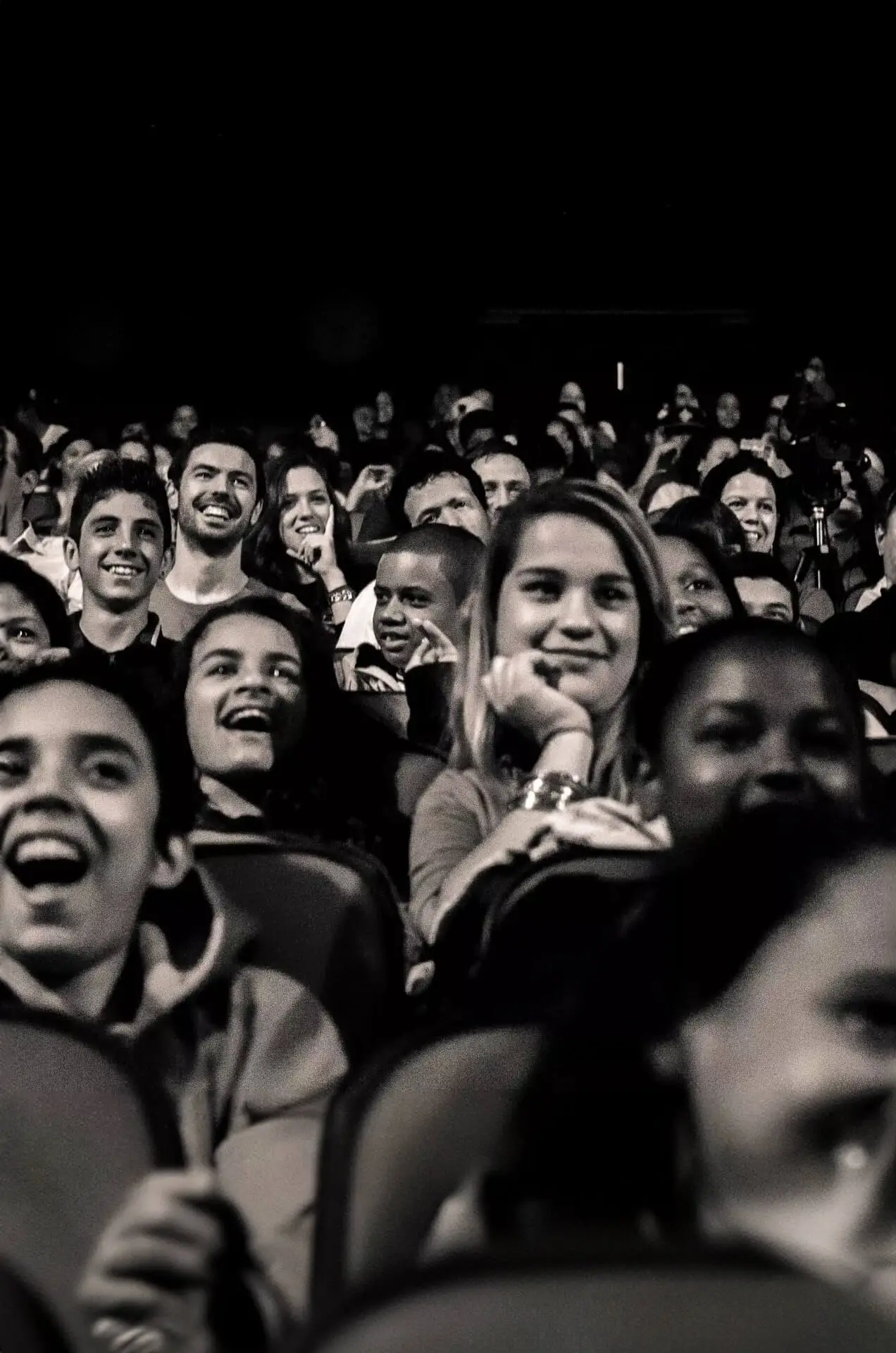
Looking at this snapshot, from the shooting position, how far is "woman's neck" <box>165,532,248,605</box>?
3.48m

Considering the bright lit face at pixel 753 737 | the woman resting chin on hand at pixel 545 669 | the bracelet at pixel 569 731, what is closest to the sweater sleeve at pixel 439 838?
the woman resting chin on hand at pixel 545 669

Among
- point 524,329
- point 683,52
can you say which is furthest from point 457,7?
point 524,329

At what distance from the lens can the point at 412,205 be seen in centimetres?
1226

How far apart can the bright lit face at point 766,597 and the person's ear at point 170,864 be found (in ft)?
5.16

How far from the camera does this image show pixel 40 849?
1.60 m

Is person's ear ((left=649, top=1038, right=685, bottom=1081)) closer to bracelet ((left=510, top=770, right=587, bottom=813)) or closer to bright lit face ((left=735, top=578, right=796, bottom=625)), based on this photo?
bracelet ((left=510, top=770, right=587, bottom=813))

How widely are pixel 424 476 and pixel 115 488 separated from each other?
3.27ft

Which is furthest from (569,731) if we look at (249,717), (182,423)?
(182,423)

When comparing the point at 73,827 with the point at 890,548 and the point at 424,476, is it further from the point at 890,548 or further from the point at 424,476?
the point at 424,476

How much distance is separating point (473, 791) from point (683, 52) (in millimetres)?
8961

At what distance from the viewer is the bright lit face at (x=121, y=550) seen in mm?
3127

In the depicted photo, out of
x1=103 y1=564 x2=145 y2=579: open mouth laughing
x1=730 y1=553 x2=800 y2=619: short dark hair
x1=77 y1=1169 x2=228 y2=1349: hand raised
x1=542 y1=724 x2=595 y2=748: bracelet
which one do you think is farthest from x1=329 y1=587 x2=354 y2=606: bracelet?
x1=77 y1=1169 x2=228 y2=1349: hand raised

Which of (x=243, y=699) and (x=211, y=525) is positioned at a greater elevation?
(x=211, y=525)

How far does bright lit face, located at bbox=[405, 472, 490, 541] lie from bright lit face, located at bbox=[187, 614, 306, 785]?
62.9 inches
